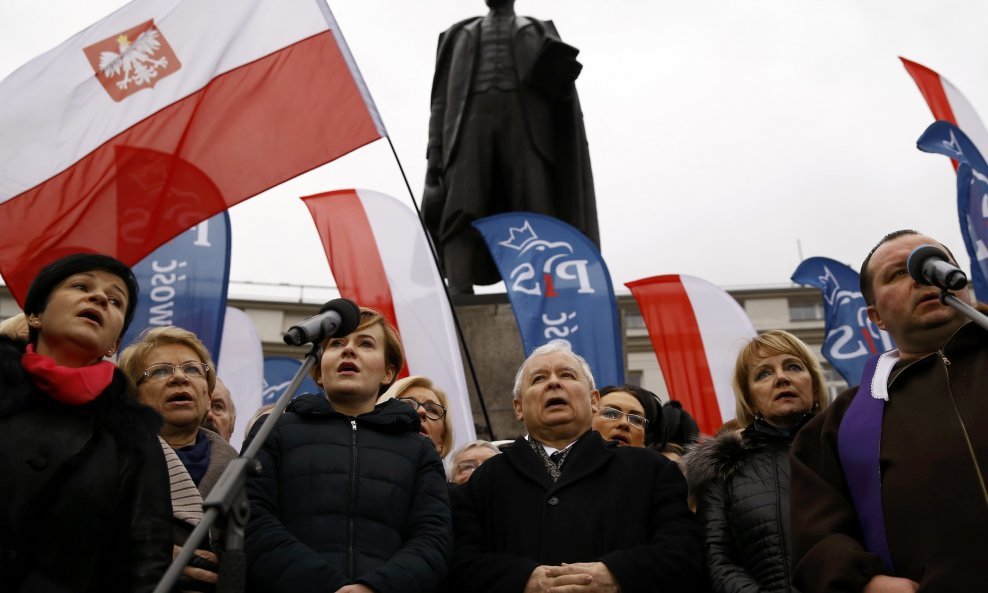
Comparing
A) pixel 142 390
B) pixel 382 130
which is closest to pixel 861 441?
pixel 142 390

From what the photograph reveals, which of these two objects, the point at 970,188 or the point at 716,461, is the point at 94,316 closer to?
the point at 716,461

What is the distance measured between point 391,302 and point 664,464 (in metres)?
4.05

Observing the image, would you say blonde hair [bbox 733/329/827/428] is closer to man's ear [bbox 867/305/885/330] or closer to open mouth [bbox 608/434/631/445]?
man's ear [bbox 867/305/885/330]

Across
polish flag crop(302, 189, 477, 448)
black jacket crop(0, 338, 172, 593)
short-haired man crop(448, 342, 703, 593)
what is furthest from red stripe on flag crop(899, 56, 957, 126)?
black jacket crop(0, 338, 172, 593)

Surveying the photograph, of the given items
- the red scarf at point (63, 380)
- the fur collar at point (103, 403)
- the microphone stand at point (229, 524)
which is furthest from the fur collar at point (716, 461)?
the red scarf at point (63, 380)

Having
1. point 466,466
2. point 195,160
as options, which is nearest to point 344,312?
point 466,466

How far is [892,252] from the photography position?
10.9 feet

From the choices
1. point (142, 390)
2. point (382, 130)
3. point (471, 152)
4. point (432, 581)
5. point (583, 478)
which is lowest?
point (432, 581)

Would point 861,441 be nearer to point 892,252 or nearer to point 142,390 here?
point 892,252

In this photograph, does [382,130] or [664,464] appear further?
[382,130]

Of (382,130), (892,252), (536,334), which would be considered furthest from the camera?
(536,334)

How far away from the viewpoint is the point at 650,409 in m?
5.27

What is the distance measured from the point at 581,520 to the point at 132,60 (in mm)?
3988

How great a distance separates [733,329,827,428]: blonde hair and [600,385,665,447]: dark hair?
3.59 feet
